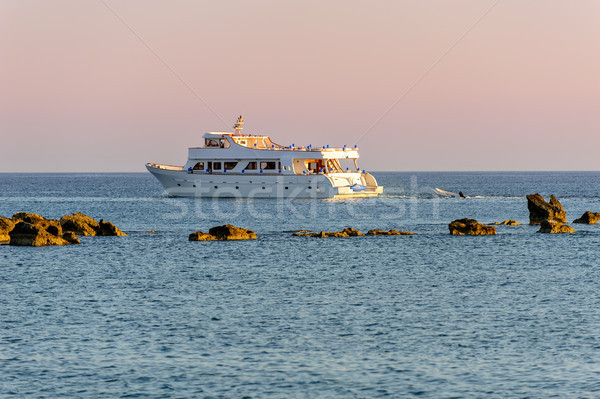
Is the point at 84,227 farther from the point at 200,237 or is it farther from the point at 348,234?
the point at 348,234

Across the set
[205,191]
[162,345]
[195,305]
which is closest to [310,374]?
[162,345]

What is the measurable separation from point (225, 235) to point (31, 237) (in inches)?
418

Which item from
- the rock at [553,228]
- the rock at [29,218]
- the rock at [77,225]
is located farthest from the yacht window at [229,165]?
the rock at [553,228]

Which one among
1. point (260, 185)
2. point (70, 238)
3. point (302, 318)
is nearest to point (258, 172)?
point (260, 185)

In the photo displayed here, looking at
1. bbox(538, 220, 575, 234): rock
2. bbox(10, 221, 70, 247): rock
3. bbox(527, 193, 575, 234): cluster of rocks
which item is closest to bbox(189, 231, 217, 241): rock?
bbox(10, 221, 70, 247): rock

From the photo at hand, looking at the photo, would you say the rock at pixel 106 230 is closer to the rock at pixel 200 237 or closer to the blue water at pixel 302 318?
the blue water at pixel 302 318

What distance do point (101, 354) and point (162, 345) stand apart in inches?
65.0

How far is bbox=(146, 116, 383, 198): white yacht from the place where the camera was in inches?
3413

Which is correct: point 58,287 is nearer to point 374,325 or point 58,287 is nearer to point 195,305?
point 195,305

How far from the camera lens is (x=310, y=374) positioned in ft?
60.0

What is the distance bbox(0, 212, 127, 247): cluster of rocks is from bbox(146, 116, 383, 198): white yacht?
37.8 m

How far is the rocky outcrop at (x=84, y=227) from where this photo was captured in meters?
48.0

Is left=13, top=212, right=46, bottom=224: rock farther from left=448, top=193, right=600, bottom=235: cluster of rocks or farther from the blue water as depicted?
left=448, top=193, right=600, bottom=235: cluster of rocks

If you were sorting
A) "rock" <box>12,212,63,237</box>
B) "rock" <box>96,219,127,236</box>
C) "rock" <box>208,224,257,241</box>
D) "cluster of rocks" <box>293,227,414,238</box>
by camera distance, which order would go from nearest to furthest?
"rock" <box>12,212,63,237</box>
"rock" <box>208,224,257,241</box>
"rock" <box>96,219,127,236</box>
"cluster of rocks" <box>293,227,414,238</box>
